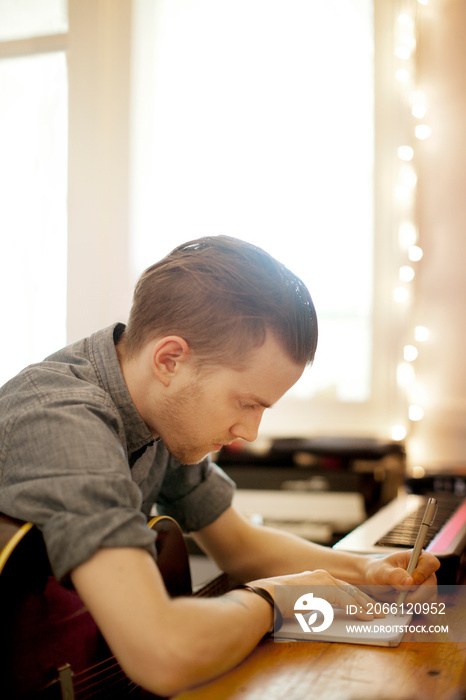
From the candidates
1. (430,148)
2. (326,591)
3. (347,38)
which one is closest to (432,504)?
(326,591)

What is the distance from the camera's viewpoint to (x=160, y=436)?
1.03 meters

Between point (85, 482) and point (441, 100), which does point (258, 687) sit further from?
point (441, 100)

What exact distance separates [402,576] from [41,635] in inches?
20.1

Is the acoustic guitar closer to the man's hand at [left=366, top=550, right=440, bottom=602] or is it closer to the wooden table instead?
the wooden table

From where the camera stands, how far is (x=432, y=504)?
101 centimetres

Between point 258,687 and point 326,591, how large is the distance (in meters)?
0.24

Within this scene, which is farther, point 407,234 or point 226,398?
point 407,234

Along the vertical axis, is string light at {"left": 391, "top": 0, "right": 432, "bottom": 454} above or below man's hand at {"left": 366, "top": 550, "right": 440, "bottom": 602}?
above

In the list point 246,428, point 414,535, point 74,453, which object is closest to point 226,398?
point 246,428

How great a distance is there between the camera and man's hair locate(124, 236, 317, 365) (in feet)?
3.01

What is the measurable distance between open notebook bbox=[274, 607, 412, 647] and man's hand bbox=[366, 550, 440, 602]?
0.10 meters

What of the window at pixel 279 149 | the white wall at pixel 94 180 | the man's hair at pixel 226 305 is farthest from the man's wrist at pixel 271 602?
the white wall at pixel 94 180

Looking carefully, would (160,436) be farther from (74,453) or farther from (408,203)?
(408,203)

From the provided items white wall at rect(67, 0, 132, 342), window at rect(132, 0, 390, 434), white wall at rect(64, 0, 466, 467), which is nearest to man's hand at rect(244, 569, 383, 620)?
white wall at rect(64, 0, 466, 467)
